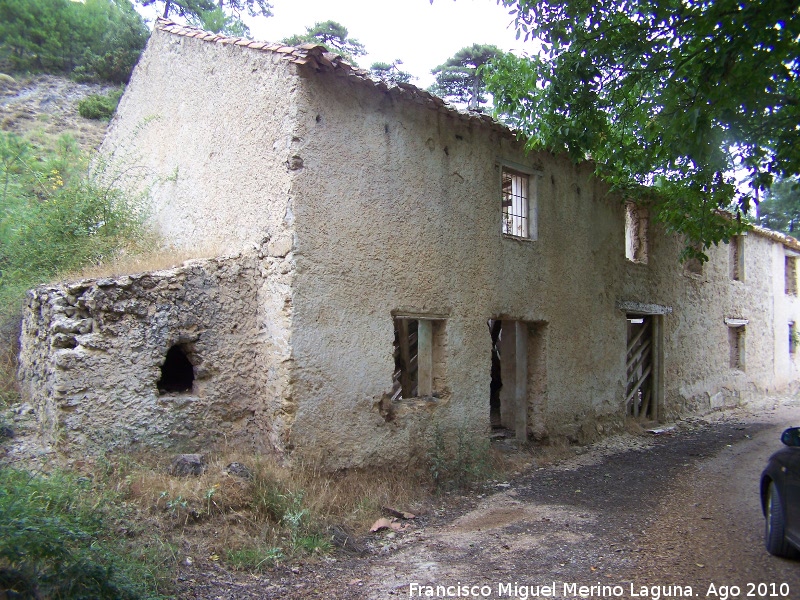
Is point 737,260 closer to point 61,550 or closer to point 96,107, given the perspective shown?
point 61,550

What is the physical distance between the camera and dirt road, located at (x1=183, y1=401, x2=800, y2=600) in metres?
4.48

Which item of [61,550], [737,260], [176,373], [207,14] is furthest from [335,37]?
[61,550]


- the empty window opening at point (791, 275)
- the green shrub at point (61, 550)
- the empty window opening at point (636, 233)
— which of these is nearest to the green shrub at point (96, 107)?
the empty window opening at point (636, 233)

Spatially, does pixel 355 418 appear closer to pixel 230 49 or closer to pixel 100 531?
pixel 100 531

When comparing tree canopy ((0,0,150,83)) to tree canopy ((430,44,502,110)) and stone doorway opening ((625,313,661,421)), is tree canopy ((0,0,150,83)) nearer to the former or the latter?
tree canopy ((430,44,502,110))

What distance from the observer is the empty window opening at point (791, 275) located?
19317 mm

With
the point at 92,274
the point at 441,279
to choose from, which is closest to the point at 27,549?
the point at 92,274

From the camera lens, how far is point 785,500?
4.73 metres

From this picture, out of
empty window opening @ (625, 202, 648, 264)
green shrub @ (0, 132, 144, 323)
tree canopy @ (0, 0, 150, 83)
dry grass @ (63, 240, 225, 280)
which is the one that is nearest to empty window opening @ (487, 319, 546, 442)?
empty window opening @ (625, 202, 648, 264)

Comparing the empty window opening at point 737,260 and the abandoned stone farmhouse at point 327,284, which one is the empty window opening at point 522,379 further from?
the empty window opening at point 737,260

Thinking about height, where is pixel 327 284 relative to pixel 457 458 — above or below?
above

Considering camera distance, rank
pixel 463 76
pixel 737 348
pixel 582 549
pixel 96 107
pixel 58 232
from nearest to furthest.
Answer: pixel 582 549 → pixel 58 232 → pixel 737 348 → pixel 96 107 → pixel 463 76

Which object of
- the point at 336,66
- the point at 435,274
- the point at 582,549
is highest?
the point at 336,66

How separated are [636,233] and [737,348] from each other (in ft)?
20.3
